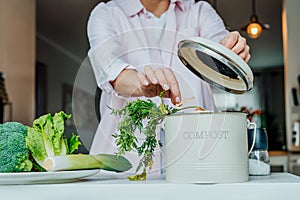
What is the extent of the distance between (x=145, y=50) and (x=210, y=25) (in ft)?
1.03

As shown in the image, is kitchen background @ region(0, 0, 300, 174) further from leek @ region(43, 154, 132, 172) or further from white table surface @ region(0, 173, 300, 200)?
white table surface @ region(0, 173, 300, 200)

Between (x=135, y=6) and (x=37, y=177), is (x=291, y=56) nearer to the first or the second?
(x=135, y=6)

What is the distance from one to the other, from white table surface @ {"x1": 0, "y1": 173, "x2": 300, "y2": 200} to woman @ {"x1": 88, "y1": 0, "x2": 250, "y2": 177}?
172 millimetres

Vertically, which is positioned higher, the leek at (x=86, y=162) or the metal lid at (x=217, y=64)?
the metal lid at (x=217, y=64)

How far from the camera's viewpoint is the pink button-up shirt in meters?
1.21

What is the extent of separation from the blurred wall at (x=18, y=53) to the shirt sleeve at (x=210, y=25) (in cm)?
179

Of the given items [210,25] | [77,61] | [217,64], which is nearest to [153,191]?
[217,64]

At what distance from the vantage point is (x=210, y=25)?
163 cm

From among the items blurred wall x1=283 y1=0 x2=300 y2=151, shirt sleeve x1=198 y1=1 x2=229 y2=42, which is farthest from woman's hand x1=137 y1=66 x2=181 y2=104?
blurred wall x1=283 y1=0 x2=300 y2=151

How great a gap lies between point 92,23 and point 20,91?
1.87 meters

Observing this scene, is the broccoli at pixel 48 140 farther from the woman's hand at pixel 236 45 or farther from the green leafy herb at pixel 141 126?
the woman's hand at pixel 236 45

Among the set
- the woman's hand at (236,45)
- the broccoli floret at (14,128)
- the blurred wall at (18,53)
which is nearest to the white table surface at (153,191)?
the broccoli floret at (14,128)

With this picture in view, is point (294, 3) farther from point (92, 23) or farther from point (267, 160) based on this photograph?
point (267, 160)

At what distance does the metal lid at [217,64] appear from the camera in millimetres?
801
